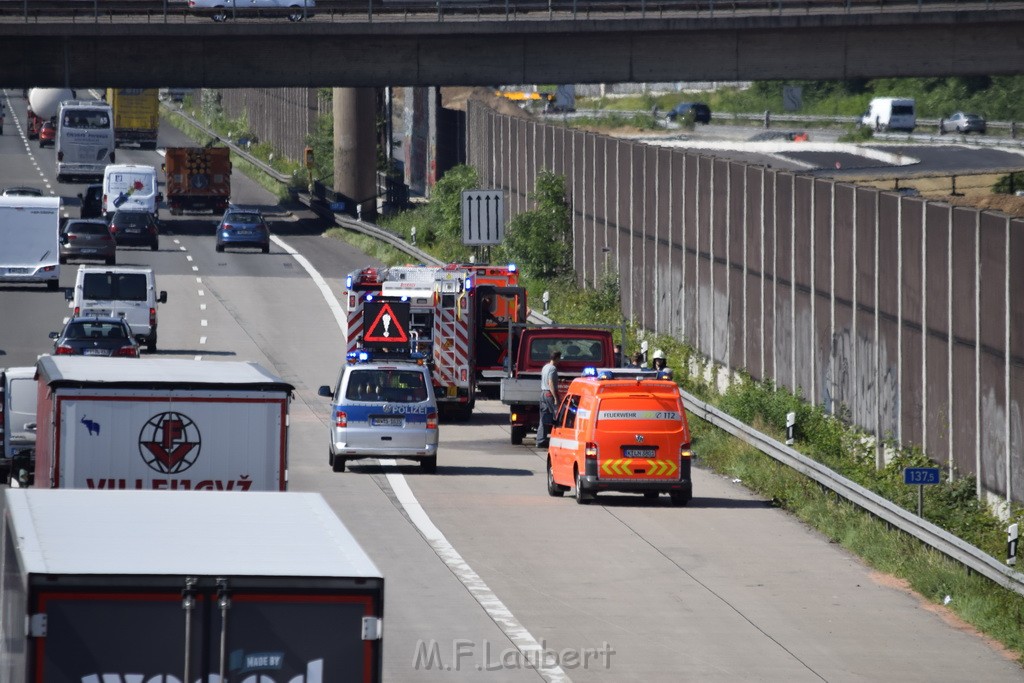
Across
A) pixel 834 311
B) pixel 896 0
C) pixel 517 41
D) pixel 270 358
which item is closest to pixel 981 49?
pixel 896 0

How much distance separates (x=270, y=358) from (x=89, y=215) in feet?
128

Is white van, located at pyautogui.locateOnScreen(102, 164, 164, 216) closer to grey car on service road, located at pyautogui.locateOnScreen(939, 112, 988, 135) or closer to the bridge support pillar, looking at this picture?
the bridge support pillar

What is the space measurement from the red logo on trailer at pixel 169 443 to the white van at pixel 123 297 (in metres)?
27.0

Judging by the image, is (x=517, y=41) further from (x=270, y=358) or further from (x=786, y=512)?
(x=786, y=512)

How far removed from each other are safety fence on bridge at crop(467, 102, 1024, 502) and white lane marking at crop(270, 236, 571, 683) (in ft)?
23.5

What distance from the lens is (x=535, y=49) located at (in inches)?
2638

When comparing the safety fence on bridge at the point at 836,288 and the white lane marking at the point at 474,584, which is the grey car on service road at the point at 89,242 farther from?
the white lane marking at the point at 474,584

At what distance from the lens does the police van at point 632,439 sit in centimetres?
2611

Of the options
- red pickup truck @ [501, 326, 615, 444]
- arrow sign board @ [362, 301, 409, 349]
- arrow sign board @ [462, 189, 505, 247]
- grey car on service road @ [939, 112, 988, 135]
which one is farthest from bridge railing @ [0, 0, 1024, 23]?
grey car on service road @ [939, 112, 988, 135]

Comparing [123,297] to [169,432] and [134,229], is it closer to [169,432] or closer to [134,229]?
[134,229]

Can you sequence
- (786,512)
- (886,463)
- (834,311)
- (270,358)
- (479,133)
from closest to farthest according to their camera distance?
(786,512), (886,463), (834,311), (270,358), (479,133)

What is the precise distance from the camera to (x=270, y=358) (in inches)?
1731

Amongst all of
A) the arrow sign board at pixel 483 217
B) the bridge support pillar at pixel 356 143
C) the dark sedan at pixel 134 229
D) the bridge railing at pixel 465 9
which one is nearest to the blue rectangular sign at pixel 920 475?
the arrow sign board at pixel 483 217
